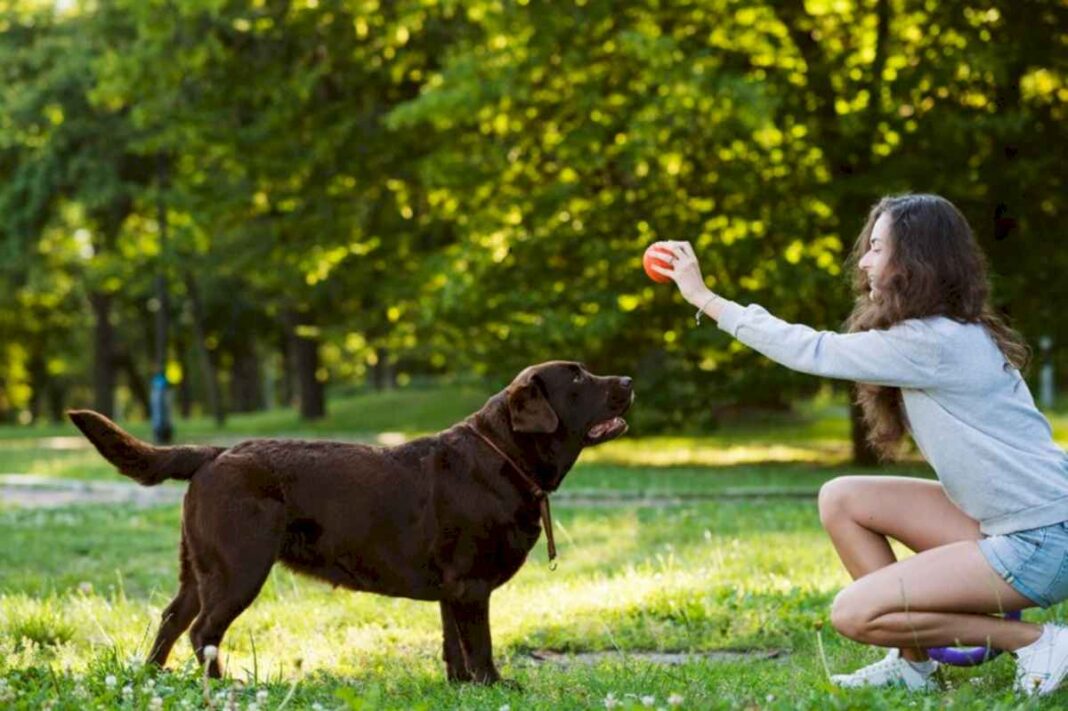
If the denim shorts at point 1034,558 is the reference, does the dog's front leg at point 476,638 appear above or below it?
below

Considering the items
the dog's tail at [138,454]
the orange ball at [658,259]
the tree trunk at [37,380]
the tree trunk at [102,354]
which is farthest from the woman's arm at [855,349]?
the tree trunk at [37,380]

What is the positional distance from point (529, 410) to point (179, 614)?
162cm

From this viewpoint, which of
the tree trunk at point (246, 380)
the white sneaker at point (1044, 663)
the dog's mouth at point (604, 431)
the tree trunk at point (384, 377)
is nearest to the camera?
the white sneaker at point (1044, 663)

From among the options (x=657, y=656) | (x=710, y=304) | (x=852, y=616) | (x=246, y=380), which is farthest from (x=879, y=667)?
(x=246, y=380)

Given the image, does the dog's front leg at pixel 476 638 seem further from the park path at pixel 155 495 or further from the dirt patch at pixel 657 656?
Result: the park path at pixel 155 495

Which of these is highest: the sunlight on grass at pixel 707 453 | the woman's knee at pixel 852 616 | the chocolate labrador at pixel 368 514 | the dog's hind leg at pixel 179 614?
the chocolate labrador at pixel 368 514

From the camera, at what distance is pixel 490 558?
539 centimetres

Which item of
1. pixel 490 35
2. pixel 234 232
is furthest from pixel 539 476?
pixel 234 232

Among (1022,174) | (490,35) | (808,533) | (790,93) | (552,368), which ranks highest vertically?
(490,35)

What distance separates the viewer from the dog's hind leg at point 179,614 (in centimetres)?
545

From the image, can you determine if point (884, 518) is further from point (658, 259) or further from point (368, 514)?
point (368, 514)

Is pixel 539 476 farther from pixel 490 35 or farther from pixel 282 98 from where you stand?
pixel 282 98

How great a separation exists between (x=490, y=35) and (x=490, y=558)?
15265 millimetres

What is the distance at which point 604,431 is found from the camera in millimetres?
5629
